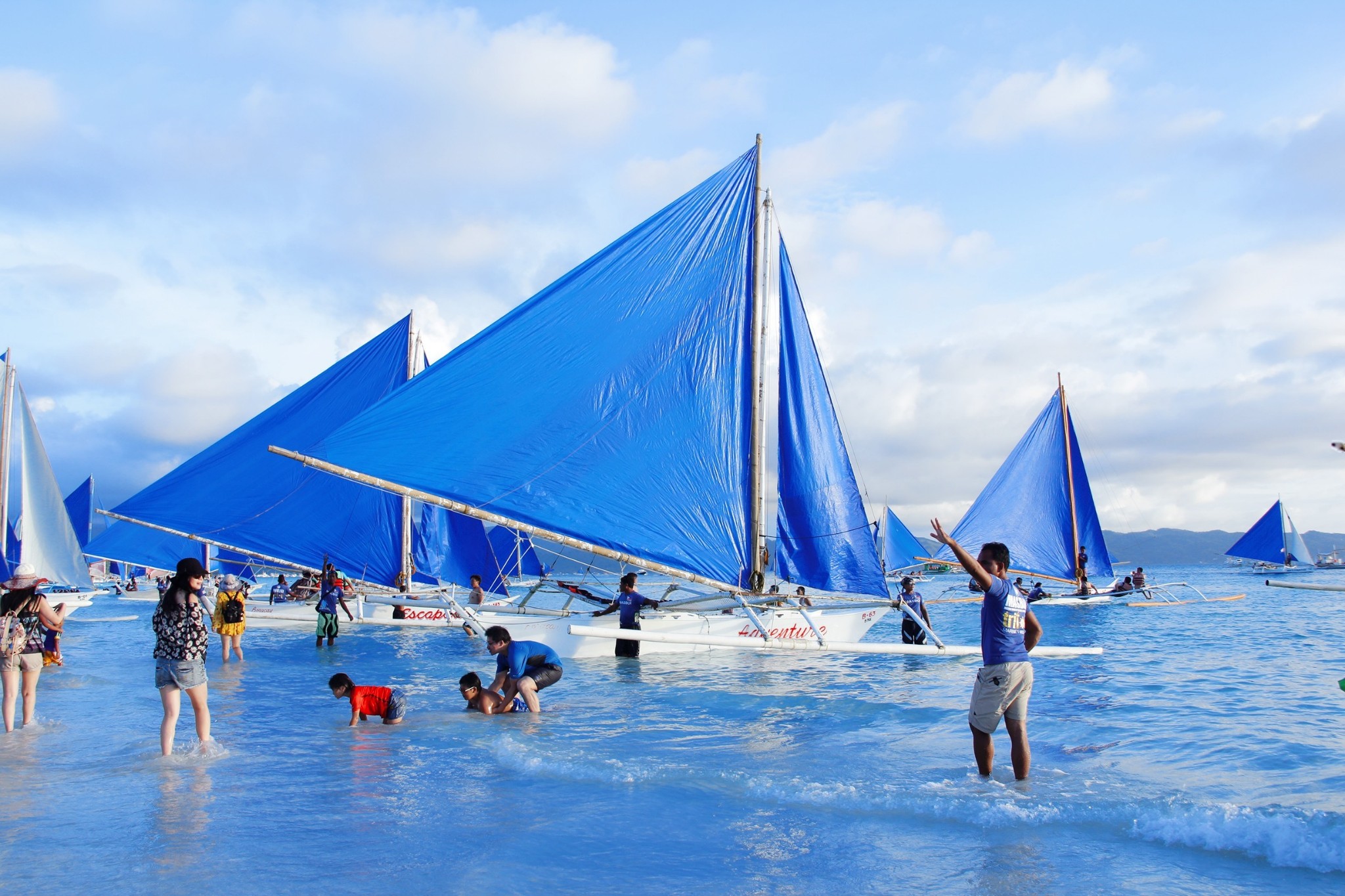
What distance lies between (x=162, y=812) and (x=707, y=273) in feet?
38.1

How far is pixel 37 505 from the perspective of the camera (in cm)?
2727

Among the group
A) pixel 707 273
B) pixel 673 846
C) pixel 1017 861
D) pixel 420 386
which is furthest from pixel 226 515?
A: pixel 1017 861

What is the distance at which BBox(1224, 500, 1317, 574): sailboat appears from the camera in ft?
282

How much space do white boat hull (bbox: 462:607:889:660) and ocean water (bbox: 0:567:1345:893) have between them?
1241mm

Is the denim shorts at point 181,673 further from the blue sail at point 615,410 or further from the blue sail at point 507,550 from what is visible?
the blue sail at point 507,550

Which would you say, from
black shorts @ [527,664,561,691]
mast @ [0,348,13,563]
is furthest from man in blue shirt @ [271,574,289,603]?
black shorts @ [527,664,561,691]

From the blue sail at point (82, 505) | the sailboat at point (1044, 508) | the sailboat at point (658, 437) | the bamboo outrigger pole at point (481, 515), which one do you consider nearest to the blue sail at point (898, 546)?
the sailboat at point (1044, 508)

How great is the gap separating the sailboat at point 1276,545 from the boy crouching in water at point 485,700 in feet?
304

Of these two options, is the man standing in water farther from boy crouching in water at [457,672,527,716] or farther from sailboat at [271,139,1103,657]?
sailboat at [271,139,1103,657]

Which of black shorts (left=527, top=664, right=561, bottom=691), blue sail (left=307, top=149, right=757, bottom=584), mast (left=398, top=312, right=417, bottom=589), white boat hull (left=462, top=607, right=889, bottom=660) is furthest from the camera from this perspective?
mast (left=398, top=312, right=417, bottom=589)

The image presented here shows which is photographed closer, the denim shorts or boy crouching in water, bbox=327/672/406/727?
the denim shorts

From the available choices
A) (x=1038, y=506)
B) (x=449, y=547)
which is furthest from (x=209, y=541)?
(x=1038, y=506)

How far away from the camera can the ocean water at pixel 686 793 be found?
19.5ft

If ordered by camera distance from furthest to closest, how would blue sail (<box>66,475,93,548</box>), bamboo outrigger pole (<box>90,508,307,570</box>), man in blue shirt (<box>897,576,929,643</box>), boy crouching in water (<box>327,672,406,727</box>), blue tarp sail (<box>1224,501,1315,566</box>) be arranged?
1. blue tarp sail (<box>1224,501,1315,566</box>)
2. blue sail (<box>66,475,93,548</box>)
3. bamboo outrigger pole (<box>90,508,307,570</box>)
4. man in blue shirt (<box>897,576,929,643</box>)
5. boy crouching in water (<box>327,672,406,727</box>)
